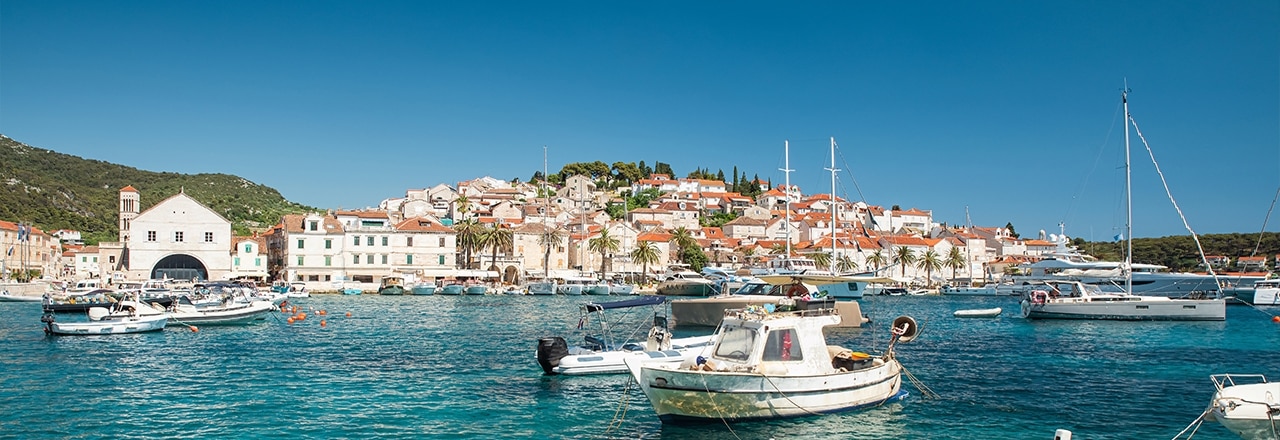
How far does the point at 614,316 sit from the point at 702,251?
66.7 metres

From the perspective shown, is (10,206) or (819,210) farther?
(819,210)

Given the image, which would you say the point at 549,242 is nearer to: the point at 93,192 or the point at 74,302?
the point at 74,302

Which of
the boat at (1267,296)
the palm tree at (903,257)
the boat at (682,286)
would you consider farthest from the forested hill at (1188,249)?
the boat at (682,286)

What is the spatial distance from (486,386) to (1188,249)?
172612mm

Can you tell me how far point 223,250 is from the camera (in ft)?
281

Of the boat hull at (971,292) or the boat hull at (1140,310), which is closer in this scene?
the boat hull at (1140,310)

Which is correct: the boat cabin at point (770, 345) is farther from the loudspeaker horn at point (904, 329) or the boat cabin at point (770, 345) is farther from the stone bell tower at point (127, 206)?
the stone bell tower at point (127, 206)

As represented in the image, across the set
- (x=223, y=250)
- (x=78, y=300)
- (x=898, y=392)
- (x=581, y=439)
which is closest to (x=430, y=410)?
(x=581, y=439)

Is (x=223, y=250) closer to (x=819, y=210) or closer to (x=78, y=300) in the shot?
(x=78, y=300)

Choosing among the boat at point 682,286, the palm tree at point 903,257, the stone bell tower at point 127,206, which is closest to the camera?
the stone bell tower at point 127,206

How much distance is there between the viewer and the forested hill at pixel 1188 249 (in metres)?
150

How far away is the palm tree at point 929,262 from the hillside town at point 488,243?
1.15ft

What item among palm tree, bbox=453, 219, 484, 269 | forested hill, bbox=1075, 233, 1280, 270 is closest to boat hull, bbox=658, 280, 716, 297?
palm tree, bbox=453, 219, 484, 269

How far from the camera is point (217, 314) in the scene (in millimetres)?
46938
